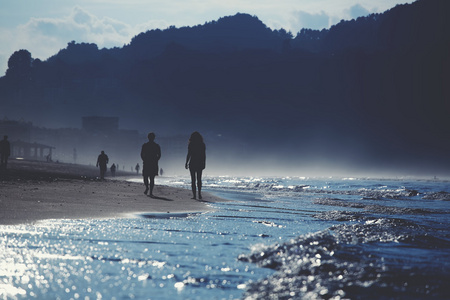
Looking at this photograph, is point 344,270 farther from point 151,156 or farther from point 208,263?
point 151,156

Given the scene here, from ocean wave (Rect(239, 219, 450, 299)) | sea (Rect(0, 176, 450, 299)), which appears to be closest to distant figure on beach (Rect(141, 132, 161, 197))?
sea (Rect(0, 176, 450, 299))

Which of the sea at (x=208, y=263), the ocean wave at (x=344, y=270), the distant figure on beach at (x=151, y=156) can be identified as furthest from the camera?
the distant figure on beach at (x=151, y=156)

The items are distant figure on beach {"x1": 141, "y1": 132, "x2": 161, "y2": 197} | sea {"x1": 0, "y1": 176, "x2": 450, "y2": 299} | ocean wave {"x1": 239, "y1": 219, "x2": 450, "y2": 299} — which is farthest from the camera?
distant figure on beach {"x1": 141, "y1": 132, "x2": 161, "y2": 197}

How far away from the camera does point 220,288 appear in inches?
152

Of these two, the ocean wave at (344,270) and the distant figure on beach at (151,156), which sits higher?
the distant figure on beach at (151,156)

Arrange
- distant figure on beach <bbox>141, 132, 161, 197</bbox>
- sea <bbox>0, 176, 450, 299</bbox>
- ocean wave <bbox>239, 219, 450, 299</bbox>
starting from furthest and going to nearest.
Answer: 1. distant figure on beach <bbox>141, 132, 161, 197</bbox>
2. ocean wave <bbox>239, 219, 450, 299</bbox>
3. sea <bbox>0, 176, 450, 299</bbox>

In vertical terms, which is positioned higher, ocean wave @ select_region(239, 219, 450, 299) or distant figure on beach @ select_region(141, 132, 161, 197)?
distant figure on beach @ select_region(141, 132, 161, 197)

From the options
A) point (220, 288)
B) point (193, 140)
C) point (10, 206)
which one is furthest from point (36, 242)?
point (193, 140)

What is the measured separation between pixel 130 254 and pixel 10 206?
4.83 metres

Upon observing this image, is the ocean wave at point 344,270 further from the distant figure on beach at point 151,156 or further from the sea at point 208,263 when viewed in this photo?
the distant figure on beach at point 151,156

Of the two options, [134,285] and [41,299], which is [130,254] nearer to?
[134,285]

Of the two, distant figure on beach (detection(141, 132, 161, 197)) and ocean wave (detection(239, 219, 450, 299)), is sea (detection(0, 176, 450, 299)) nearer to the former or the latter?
ocean wave (detection(239, 219, 450, 299))

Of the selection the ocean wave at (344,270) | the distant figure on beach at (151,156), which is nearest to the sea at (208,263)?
the ocean wave at (344,270)

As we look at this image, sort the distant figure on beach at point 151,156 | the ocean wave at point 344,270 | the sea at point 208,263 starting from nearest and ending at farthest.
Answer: the sea at point 208,263 < the ocean wave at point 344,270 < the distant figure on beach at point 151,156
